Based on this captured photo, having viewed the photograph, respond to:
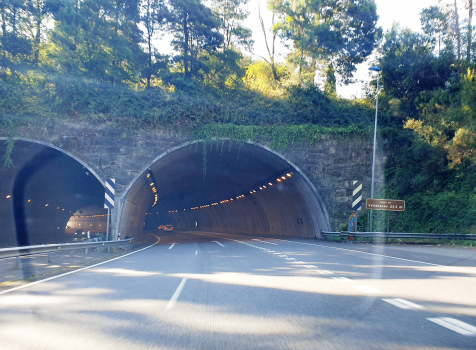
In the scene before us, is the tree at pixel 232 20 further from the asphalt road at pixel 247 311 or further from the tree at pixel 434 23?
the asphalt road at pixel 247 311

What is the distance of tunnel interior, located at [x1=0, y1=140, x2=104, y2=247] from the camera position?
25.2 metres

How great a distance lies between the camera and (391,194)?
1102 inches

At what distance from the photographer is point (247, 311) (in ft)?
21.7

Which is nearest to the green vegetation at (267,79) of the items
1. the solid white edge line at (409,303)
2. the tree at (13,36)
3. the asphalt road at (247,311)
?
the tree at (13,36)

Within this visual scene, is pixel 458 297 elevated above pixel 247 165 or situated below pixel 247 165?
below

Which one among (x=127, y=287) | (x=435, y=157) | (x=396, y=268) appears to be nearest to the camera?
(x=127, y=287)

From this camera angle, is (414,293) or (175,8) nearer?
(414,293)

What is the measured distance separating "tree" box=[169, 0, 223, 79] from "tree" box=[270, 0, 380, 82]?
7164 mm

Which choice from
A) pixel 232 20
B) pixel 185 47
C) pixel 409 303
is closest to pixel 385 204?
pixel 409 303

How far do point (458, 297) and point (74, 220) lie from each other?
73.7 metres

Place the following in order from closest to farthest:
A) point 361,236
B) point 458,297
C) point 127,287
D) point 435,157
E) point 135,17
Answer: point 458,297
point 127,287
point 361,236
point 435,157
point 135,17

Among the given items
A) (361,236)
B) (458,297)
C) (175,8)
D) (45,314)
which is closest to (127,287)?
(45,314)

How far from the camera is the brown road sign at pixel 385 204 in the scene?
2464 centimetres

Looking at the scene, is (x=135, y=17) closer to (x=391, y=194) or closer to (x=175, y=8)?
(x=175, y=8)
